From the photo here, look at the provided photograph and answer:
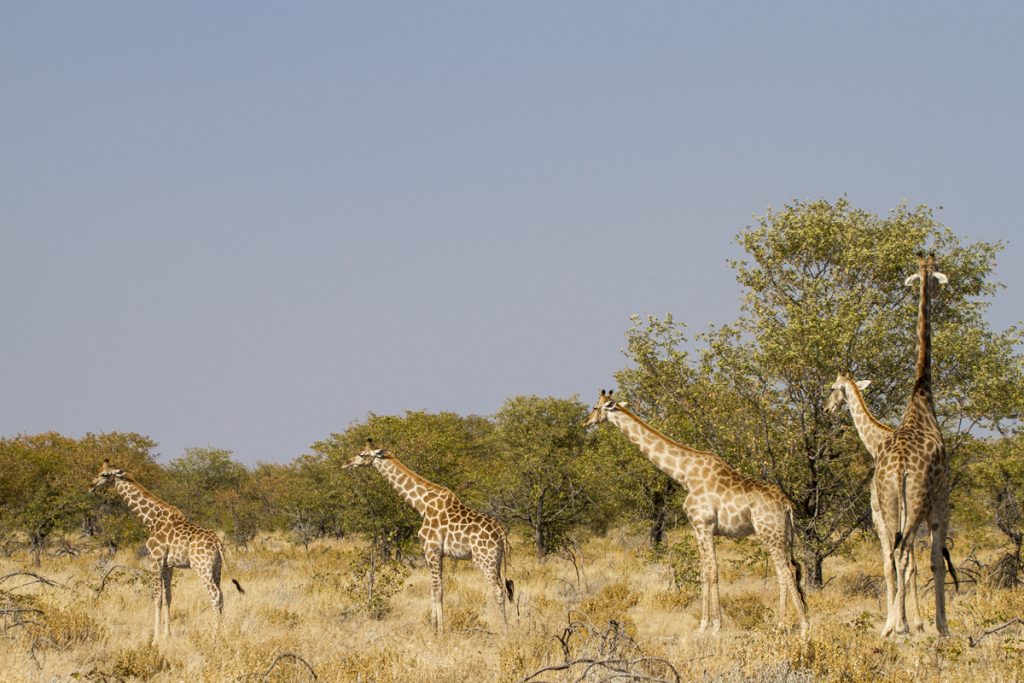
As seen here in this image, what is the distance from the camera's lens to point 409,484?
1845 centimetres

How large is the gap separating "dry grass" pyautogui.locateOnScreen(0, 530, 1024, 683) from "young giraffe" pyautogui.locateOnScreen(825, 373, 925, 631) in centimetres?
74

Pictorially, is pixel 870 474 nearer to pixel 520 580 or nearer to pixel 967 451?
pixel 967 451

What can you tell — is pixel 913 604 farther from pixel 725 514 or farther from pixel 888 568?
pixel 725 514

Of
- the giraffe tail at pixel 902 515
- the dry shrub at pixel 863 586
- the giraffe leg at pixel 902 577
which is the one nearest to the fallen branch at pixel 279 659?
the giraffe leg at pixel 902 577

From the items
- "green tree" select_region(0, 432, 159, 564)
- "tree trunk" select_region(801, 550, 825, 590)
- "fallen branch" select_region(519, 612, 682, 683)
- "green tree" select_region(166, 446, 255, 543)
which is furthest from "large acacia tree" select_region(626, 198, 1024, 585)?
"green tree" select_region(166, 446, 255, 543)

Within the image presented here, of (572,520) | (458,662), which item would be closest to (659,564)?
(572,520)

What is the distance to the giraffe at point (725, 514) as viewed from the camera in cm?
1482

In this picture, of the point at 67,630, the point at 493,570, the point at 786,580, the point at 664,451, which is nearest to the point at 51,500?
the point at 67,630

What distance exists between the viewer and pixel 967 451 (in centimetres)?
1916

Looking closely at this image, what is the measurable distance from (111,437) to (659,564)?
84.6ft

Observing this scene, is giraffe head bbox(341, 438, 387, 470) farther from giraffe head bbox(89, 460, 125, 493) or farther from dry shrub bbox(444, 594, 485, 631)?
giraffe head bbox(89, 460, 125, 493)

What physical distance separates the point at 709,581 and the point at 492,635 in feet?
11.3

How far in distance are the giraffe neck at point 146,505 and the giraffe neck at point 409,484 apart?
148 inches

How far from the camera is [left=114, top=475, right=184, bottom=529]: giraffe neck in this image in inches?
707
